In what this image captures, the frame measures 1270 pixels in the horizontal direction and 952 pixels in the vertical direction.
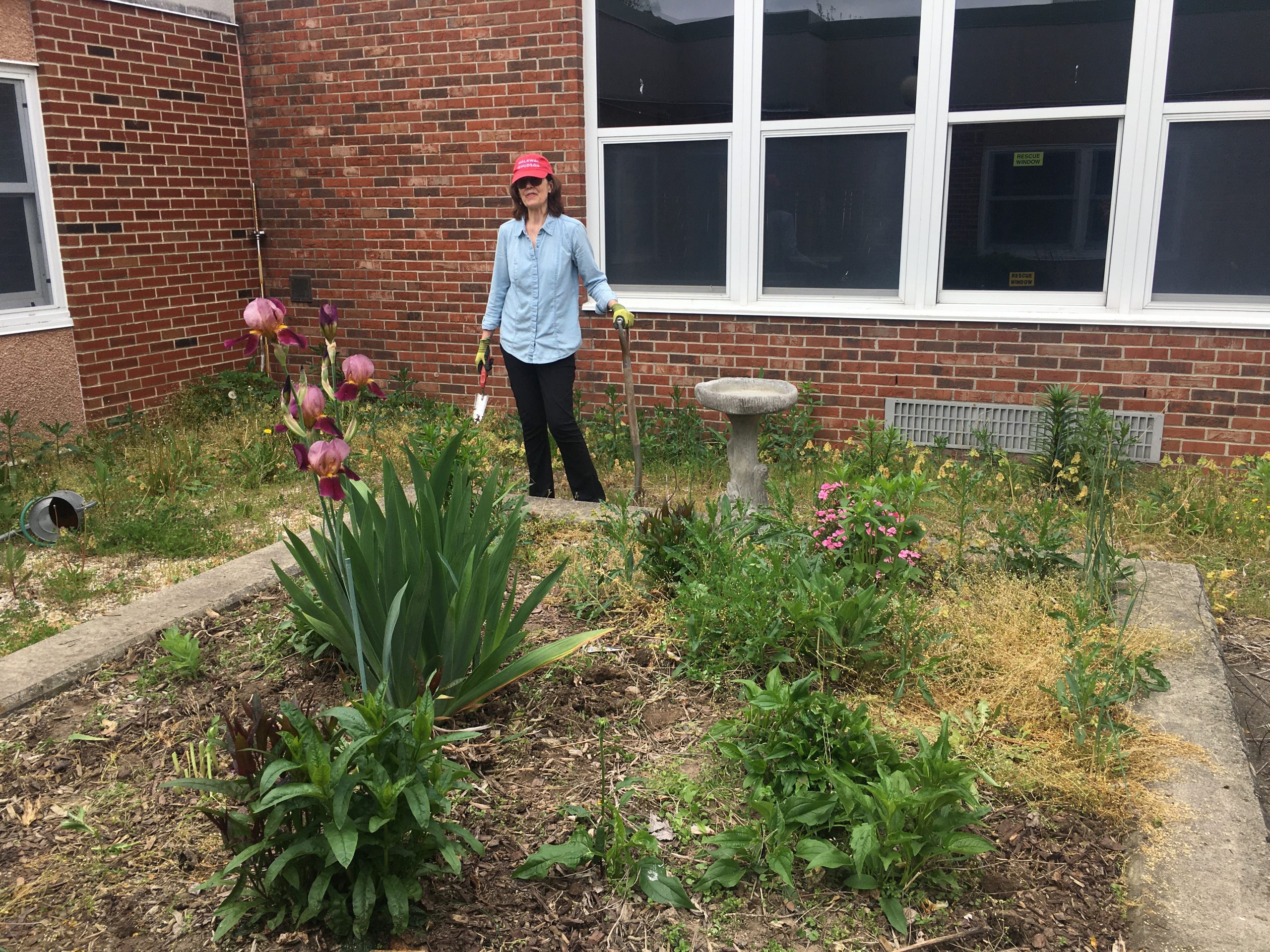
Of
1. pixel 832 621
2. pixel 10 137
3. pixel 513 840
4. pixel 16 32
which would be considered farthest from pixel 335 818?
pixel 16 32

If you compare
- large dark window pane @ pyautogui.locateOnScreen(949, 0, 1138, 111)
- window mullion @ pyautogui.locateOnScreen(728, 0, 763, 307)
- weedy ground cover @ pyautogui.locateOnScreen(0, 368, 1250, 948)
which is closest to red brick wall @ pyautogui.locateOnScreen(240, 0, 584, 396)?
window mullion @ pyautogui.locateOnScreen(728, 0, 763, 307)

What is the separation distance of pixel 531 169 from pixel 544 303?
0.72 m

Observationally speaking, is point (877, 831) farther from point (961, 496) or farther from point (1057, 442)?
point (1057, 442)

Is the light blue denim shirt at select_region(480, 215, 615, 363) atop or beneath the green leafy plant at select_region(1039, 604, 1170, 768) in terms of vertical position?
atop

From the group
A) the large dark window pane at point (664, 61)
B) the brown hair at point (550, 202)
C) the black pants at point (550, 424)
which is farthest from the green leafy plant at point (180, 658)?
the large dark window pane at point (664, 61)

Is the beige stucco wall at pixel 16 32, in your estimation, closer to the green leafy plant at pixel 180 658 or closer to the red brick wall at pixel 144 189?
the red brick wall at pixel 144 189

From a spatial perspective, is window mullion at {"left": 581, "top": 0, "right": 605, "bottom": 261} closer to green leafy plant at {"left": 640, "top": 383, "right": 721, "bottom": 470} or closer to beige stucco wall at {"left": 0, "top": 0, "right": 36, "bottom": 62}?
green leafy plant at {"left": 640, "top": 383, "right": 721, "bottom": 470}

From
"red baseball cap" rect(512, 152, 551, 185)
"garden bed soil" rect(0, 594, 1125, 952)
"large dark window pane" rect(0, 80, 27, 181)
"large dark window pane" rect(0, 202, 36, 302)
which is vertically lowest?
"garden bed soil" rect(0, 594, 1125, 952)

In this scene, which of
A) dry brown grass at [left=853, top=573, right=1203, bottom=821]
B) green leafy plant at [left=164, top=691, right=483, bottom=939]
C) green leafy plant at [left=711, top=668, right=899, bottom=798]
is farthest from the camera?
dry brown grass at [left=853, top=573, right=1203, bottom=821]

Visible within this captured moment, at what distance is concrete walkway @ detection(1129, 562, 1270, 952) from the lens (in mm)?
2252

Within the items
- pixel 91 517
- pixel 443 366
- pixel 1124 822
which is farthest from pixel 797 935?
pixel 443 366

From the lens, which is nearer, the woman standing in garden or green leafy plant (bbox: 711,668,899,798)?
green leafy plant (bbox: 711,668,899,798)

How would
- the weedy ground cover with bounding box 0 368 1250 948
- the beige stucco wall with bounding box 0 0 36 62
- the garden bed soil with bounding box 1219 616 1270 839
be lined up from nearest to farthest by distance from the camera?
the weedy ground cover with bounding box 0 368 1250 948, the garden bed soil with bounding box 1219 616 1270 839, the beige stucco wall with bounding box 0 0 36 62

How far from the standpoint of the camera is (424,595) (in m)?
2.91
